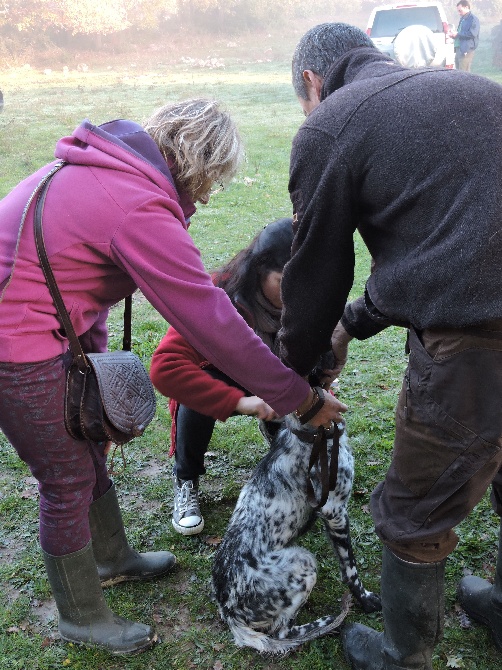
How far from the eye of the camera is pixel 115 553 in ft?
10.2

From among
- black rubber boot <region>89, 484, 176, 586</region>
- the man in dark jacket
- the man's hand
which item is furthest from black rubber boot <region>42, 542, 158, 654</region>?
the man's hand

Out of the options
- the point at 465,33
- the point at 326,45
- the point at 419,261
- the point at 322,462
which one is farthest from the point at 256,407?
the point at 465,33

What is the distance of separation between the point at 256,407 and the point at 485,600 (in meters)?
1.22

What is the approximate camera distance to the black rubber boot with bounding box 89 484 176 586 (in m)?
2.96

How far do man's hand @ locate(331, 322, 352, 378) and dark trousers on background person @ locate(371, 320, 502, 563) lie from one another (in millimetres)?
830

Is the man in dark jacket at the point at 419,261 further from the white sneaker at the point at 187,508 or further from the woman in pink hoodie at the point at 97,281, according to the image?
the white sneaker at the point at 187,508

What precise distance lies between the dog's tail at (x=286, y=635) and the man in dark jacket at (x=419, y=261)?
58 cm

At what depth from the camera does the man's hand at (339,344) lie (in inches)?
112

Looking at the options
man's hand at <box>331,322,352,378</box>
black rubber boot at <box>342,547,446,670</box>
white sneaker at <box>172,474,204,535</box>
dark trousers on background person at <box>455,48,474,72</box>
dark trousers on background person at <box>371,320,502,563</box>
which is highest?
dark trousers on background person at <box>371,320,502,563</box>

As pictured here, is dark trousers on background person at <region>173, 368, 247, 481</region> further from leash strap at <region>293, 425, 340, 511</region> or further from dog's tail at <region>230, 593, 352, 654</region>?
dog's tail at <region>230, 593, 352, 654</region>

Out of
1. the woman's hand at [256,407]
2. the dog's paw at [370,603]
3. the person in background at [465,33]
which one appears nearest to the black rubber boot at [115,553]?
the woman's hand at [256,407]

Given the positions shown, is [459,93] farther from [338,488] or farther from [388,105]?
[338,488]

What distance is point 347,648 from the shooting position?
8.72ft

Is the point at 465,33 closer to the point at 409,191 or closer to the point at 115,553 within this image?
the point at 115,553
